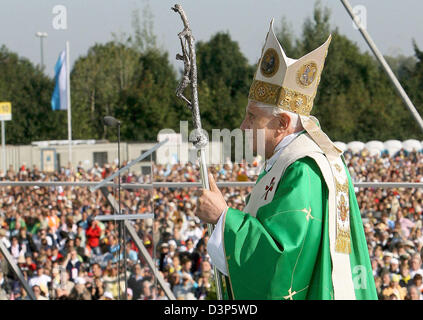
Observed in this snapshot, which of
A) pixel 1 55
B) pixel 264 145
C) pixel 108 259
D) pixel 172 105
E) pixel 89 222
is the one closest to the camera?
pixel 264 145

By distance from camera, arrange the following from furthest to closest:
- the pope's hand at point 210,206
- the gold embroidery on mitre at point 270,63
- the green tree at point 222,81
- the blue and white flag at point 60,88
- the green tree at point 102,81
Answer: the green tree at point 102,81 → the green tree at point 222,81 → the blue and white flag at point 60,88 → the gold embroidery on mitre at point 270,63 → the pope's hand at point 210,206

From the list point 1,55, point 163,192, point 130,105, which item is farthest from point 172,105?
point 163,192

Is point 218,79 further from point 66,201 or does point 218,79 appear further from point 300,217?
point 300,217

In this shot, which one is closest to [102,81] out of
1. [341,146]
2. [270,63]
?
Answer: [341,146]

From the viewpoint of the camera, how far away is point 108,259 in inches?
271

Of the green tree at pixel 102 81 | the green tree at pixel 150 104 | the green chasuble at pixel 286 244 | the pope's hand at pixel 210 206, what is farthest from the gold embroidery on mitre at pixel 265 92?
the green tree at pixel 102 81

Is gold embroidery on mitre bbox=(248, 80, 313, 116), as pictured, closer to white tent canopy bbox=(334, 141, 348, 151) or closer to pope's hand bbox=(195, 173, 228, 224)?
white tent canopy bbox=(334, 141, 348, 151)

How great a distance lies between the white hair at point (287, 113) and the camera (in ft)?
11.0

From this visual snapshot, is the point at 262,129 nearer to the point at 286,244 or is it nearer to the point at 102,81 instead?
the point at 286,244

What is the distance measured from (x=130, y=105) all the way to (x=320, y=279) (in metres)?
40.1

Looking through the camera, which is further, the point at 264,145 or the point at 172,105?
the point at 172,105

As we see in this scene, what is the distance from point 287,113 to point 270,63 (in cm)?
27

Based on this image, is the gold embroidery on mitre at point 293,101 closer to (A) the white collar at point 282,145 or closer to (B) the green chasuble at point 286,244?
(A) the white collar at point 282,145
